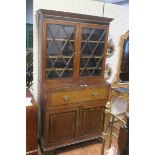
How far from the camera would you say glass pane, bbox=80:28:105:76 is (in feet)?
7.55

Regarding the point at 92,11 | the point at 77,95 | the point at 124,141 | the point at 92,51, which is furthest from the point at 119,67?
the point at 124,141

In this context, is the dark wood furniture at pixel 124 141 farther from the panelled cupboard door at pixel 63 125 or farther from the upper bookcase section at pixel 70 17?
the upper bookcase section at pixel 70 17

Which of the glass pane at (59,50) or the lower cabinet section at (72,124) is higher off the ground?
the glass pane at (59,50)

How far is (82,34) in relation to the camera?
2234mm

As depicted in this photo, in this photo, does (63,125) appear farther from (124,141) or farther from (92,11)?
(92,11)

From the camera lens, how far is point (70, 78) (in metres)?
2.27

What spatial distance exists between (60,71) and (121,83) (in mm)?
1302

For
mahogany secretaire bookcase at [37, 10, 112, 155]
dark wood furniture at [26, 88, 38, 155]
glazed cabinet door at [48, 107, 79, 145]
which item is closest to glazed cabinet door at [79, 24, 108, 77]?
mahogany secretaire bookcase at [37, 10, 112, 155]

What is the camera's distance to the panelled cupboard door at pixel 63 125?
2.14 meters

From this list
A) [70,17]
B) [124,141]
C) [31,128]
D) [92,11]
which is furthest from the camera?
[92,11]

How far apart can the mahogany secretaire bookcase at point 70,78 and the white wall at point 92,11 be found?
0.82 feet

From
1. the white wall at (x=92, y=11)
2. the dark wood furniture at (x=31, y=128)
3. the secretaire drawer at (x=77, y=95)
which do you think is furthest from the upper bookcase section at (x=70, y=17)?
the dark wood furniture at (x=31, y=128)

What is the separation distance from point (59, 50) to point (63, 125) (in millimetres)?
941
